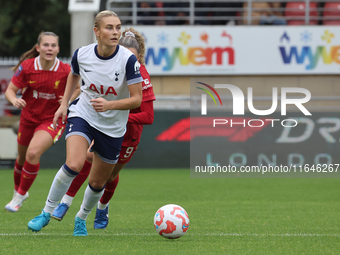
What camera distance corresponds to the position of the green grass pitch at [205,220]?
14.1 feet

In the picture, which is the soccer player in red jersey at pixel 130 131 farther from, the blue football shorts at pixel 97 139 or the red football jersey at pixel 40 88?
the red football jersey at pixel 40 88

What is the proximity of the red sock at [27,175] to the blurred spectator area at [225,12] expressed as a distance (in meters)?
8.35

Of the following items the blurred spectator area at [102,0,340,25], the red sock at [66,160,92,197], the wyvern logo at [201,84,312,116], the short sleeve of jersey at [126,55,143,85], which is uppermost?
the blurred spectator area at [102,0,340,25]

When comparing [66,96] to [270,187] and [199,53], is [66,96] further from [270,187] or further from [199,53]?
[199,53]

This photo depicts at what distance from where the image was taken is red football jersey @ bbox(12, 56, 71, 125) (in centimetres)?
671

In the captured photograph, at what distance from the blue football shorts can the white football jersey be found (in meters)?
0.04

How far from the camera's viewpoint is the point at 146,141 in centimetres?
1266

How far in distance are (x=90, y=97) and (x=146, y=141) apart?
26.4ft

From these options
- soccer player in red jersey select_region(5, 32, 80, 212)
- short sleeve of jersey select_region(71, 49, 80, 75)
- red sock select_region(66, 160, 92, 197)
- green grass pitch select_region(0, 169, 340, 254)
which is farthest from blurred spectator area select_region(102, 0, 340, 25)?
short sleeve of jersey select_region(71, 49, 80, 75)

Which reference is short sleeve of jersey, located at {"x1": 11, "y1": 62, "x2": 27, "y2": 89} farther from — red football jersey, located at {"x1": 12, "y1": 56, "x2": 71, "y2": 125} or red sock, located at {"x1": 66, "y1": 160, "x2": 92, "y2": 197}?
red sock, located at {"x1": 66, "y1": 160, "x2": 92, "y2": 197}

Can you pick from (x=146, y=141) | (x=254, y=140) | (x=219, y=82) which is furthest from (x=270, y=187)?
(x=219, y=82)

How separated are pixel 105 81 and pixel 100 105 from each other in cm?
31

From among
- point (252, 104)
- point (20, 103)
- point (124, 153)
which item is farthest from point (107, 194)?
point (252, 104)

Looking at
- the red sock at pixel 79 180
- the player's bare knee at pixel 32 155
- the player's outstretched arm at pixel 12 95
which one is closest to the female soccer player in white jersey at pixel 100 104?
the red sock at pixel 79 180
